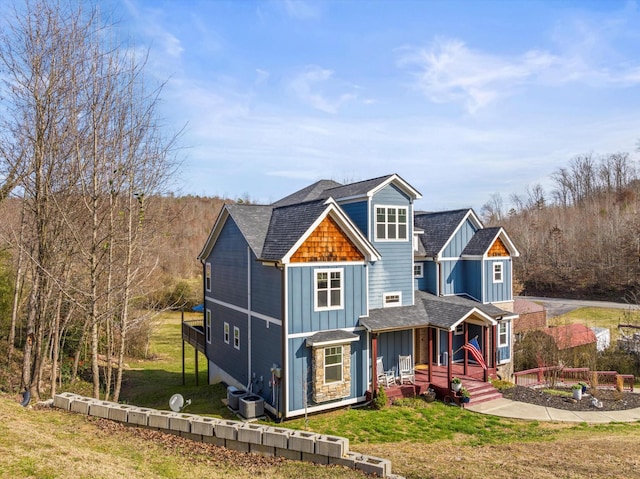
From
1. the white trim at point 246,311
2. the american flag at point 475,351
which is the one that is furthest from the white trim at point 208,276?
the american flag at point 475,351

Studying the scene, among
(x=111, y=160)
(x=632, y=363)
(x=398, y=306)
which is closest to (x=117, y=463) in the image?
(x=111, y=160)

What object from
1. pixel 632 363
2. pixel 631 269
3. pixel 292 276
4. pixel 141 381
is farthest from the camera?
pixel 631 269

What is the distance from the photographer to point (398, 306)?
663 inches

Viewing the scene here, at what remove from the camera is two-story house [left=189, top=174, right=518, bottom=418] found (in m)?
13.8

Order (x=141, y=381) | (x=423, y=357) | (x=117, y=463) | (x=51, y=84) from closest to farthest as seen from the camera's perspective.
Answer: (x=117, y=463), (x=51, y=84), (x=423, y=357), (x=141, y=381)

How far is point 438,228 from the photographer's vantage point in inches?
799

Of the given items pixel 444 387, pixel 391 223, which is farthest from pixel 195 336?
pixel 444 387

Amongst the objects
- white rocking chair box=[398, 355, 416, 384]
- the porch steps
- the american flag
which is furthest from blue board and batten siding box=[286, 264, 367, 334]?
the porch steps

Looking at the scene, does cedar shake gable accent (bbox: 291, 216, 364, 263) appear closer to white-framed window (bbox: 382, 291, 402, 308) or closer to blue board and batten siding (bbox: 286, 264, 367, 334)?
blue board and batten siding (bbox: 286, 264, 367, 334)

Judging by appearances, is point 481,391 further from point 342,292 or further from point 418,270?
point 342,292

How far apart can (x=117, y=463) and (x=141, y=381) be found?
17.1m

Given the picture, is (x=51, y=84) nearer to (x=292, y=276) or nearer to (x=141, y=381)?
(x=292, y=276)

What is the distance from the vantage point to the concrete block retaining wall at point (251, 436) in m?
8.29

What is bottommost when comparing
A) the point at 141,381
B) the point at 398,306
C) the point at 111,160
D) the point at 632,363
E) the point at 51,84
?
the point at 141,381
